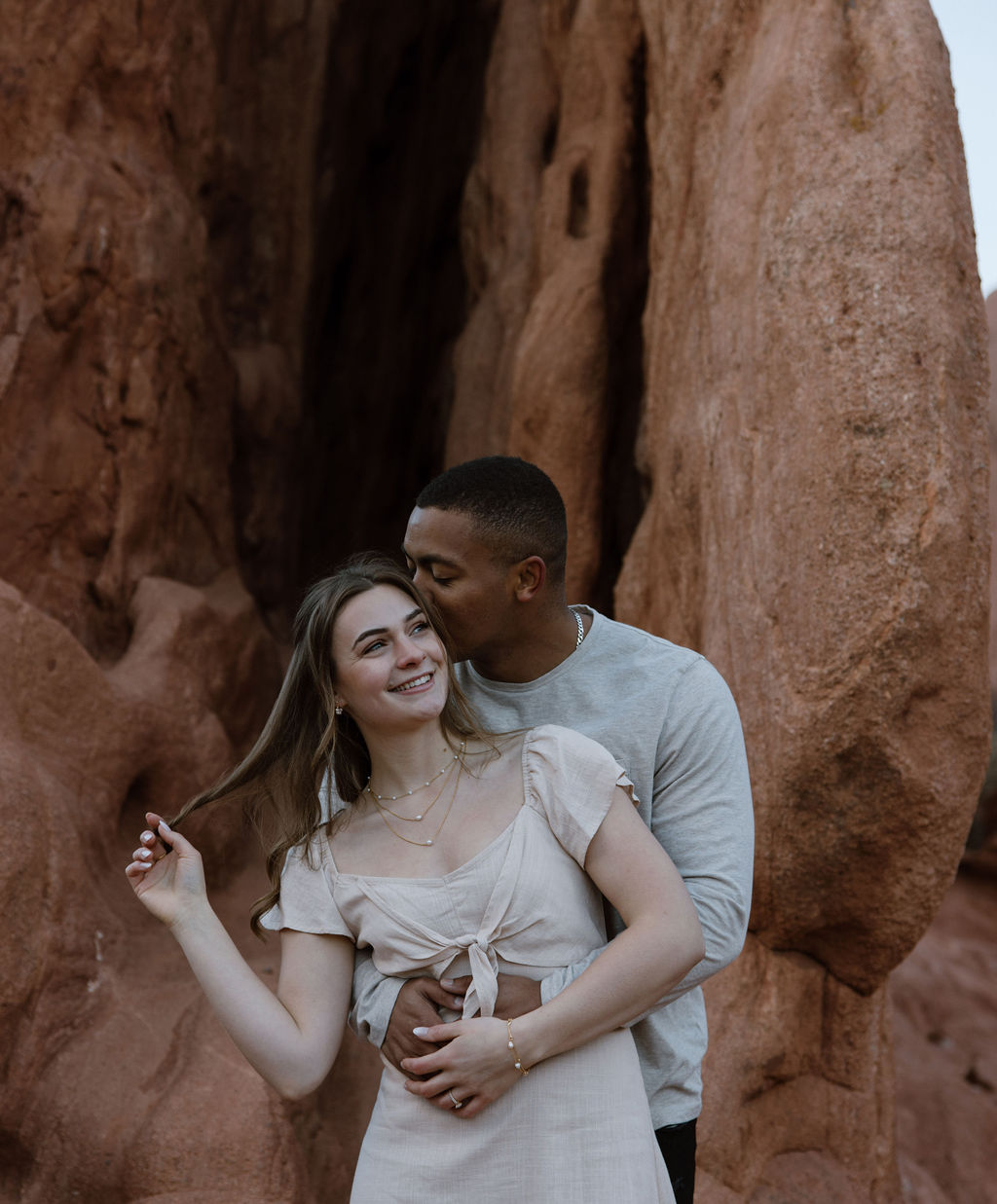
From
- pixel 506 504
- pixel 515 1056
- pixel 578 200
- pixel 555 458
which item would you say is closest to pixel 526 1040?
pixel 515 1056

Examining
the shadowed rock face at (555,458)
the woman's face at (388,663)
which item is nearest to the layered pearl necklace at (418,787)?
the woman's face at (388,663)

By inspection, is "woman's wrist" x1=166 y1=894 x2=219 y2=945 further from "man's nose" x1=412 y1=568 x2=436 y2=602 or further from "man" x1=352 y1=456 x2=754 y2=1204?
"man's nose" x1=412 y1=568 x2=436 y2=602

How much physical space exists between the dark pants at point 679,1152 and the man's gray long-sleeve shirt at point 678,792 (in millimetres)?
44

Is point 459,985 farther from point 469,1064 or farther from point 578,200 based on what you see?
point 578,200

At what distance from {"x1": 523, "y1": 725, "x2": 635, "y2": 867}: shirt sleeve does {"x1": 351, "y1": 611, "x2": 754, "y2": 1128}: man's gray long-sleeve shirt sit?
0.61ft

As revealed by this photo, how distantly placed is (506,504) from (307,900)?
915 mm

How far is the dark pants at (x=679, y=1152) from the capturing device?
90.9 inches

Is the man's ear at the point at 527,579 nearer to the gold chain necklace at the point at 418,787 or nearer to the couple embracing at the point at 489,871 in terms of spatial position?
the couple embracing at the point at 489,871

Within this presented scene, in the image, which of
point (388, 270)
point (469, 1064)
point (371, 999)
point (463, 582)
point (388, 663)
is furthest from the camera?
point (388, 270)

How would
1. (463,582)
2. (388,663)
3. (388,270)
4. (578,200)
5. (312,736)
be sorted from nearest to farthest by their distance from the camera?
(388,663)
(312,736)
(463,582)
(578,200)
(388,270)

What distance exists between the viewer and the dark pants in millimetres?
2309

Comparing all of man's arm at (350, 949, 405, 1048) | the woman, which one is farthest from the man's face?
man's arm at (350, 949, 405, 1048)

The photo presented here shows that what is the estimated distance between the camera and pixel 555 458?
19.4 ft

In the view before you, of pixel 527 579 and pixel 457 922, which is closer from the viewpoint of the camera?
pixel 457 922
